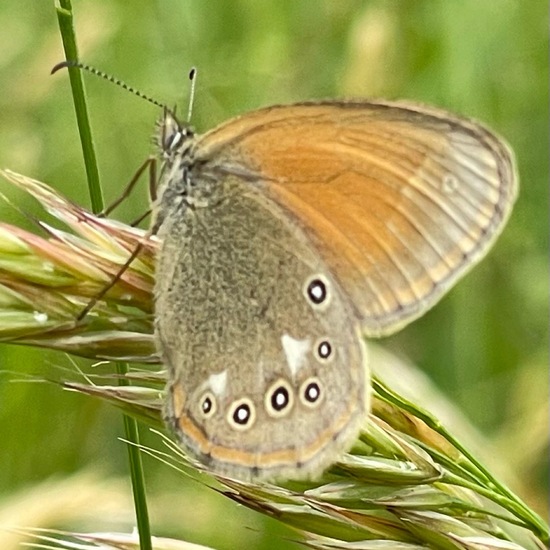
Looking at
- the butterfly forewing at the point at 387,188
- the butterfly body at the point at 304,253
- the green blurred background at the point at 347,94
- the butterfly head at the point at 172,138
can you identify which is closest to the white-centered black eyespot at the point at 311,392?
the butterfly body at the point at 304,253

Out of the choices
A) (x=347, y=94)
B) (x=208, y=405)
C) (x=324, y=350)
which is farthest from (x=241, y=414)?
(x=347, y=94)

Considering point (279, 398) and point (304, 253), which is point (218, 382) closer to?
point (279, 398)

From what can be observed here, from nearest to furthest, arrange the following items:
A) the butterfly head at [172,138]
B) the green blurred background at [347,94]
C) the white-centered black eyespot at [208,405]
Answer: the white-centered black eyespot at [208,405], the butterfly head at [172,138], the green blurred background at [347,94]

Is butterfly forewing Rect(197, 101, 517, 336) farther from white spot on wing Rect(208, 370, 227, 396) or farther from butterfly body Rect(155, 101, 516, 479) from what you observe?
white spot on wing Rect(208, 370, 227, 396)

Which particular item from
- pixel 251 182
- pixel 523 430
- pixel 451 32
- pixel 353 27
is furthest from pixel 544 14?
pixel 251 182

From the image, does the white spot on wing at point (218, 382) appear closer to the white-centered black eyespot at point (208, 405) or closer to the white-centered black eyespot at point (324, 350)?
the white-centered black eyespot at point (208, 405)

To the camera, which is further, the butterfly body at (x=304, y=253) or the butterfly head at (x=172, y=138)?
the butterfly head at (x=172, y=138)

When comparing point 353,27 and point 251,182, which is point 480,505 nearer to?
point 251,182
